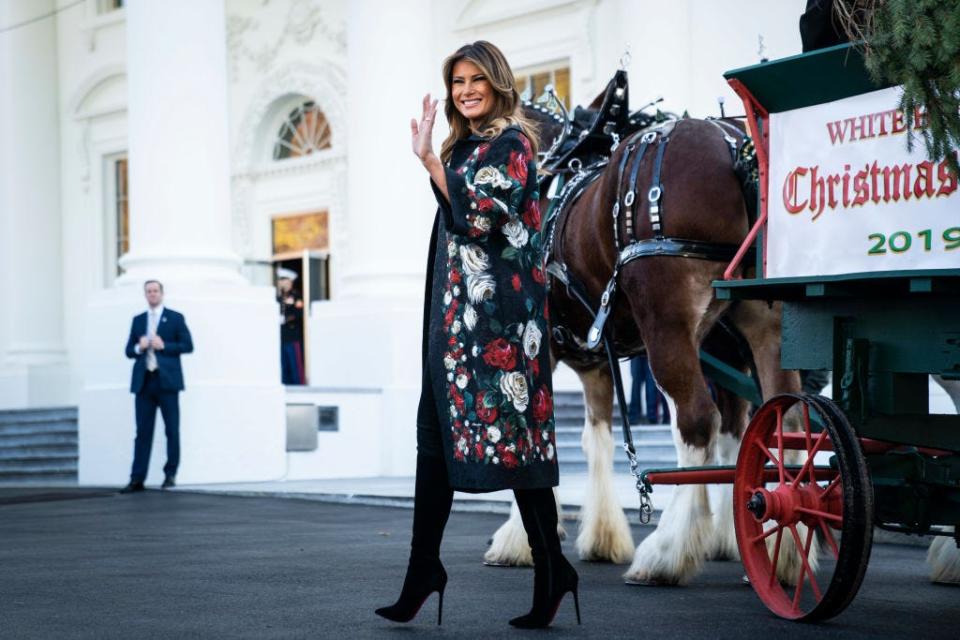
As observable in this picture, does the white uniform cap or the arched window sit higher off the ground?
the arched window

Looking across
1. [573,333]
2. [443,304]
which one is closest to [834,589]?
[443,304]

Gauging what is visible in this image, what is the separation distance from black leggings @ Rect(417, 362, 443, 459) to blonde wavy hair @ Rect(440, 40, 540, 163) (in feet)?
2.46

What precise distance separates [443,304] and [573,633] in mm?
1088

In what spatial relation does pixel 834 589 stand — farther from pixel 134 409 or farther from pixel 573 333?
pixel 134 409

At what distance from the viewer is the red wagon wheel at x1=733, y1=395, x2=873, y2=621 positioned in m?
4.07

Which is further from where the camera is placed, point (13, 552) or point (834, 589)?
point (13, 552)

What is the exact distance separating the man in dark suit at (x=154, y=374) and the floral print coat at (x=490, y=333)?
8.08 m

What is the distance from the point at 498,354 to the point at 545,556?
63 cm

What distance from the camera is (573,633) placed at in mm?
4363

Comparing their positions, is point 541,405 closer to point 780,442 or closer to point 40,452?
point 780,442

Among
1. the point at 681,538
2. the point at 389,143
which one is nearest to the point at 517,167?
the point at 681,538

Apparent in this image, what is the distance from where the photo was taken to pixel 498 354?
14.1 feet

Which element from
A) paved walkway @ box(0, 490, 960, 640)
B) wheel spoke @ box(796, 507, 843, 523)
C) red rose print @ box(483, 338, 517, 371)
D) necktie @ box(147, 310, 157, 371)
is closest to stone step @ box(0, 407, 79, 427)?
necktie @ box(147, 310, 157, 371)

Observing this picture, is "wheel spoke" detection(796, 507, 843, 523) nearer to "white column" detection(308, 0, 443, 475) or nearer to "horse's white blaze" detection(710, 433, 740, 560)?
"horse's white blaze" detection(710, 433, 740, 560)
